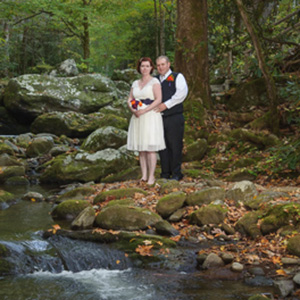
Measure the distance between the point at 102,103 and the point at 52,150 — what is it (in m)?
5.68

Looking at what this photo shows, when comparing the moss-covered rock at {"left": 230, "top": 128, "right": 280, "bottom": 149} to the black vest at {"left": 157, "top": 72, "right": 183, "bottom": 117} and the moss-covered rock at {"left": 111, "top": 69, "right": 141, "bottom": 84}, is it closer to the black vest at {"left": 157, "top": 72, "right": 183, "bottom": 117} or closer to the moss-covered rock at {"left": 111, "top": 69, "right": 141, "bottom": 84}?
the black vest at {"left": 157, "top": 72, "right": 183, "bottom": 117}

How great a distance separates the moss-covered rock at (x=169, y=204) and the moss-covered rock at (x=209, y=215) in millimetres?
488

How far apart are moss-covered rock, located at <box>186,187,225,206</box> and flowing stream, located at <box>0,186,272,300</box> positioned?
1827mm

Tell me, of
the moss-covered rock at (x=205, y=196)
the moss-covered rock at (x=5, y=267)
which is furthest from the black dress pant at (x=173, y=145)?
the moss-covered rock at (x=5, y=267)

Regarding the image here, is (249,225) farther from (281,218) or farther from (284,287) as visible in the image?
(284,287)

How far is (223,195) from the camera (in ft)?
21.7

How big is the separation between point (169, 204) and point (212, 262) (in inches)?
72.4

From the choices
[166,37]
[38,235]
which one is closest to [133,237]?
[38,235]

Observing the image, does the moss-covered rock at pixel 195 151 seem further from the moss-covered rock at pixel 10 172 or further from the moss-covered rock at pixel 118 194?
the moss-covered rock at pixel 10 172

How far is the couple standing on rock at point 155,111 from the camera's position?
7.32 metres

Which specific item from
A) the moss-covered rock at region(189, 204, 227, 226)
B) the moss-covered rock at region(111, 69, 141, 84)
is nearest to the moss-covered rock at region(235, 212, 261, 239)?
the moss-covered rock at region(189, 204, 227, 226)

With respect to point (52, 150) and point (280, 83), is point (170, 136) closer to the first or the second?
point (280, 83)

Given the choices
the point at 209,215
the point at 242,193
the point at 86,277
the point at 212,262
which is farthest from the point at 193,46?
the point at 86,277

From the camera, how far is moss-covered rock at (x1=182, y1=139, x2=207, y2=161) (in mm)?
10258
